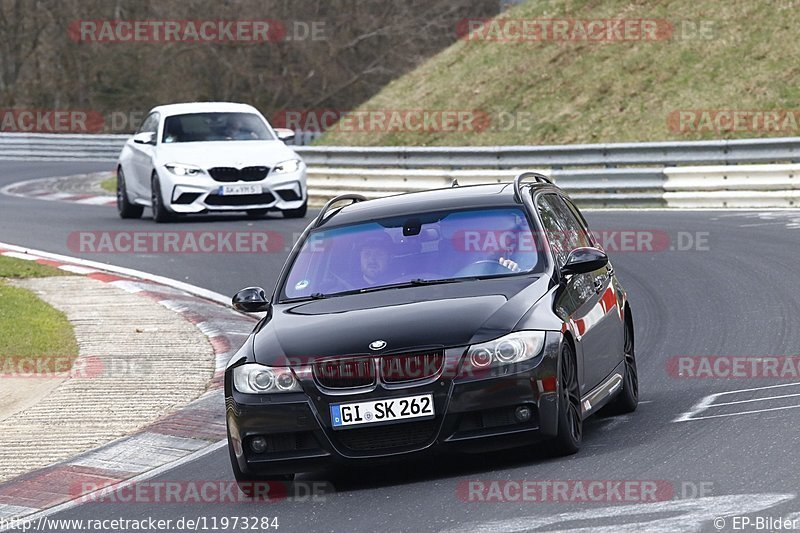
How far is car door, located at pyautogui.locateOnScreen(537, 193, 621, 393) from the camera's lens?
809 centimetres

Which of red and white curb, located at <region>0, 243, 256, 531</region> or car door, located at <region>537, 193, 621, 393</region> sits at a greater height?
car door, located at <region>537, 193, 621, 393</region>

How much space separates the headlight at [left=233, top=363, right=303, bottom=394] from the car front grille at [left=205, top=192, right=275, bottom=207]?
44.9 ft

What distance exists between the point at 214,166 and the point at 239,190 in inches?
20.0

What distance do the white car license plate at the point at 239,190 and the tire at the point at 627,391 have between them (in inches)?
486

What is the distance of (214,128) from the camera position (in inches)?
889

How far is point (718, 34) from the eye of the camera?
31.6 m
